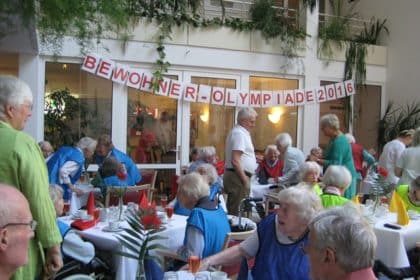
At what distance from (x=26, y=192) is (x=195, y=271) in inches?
38.6

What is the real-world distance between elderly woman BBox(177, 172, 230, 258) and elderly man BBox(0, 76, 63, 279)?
1.05 metres

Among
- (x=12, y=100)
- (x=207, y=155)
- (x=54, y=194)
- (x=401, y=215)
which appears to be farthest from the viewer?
(x=207, y=155)

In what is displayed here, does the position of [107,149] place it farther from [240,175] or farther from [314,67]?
[314,67]

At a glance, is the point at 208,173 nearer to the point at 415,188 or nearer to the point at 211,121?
the point at 415,188

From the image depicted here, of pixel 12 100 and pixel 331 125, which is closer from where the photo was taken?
pixel 12 100

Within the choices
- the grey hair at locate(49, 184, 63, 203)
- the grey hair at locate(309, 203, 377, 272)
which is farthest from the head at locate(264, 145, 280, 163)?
the grey hair at locate(309, 203, 377, 272)

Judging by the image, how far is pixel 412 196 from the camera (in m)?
4.87

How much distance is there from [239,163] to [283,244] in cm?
296

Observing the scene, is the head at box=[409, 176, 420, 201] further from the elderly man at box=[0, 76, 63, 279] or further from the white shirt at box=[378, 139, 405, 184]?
the elderly man at box=[0, 76, 63, 279]

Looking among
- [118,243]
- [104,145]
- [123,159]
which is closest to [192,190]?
[118,243]

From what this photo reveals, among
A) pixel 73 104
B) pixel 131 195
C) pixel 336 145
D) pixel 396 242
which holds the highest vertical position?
pixel 73 104

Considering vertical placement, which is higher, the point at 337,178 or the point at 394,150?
the point at 394,150

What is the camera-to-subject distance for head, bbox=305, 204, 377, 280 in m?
1.77

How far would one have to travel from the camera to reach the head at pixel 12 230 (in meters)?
1.53
